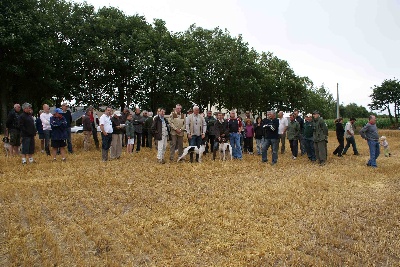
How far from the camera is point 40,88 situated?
83.9 feet

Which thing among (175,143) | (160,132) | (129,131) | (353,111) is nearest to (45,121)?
(129,131)

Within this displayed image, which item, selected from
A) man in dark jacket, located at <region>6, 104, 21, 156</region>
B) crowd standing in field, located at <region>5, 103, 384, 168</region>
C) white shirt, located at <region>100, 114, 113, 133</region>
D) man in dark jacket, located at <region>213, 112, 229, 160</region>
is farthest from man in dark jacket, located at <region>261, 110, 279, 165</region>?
man in dark jacket, located at <region>6, 104, 21, 156</region>

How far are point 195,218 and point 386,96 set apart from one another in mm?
55338

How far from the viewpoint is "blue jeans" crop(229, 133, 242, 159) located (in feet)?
44.3

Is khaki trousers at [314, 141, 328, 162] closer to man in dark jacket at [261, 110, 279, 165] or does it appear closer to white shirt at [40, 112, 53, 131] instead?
man in dark jacket at [261, 110, 279, 165]

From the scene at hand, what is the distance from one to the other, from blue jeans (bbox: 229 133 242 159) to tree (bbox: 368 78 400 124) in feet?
152

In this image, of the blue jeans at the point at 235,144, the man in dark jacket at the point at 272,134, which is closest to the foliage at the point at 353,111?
the blue jeans at the point at 235,144

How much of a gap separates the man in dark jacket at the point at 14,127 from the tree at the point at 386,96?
173 ft

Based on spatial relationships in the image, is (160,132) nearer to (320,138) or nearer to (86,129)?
(86,129)

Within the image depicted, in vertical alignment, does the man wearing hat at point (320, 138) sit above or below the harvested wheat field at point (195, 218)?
above

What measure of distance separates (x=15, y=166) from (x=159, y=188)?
18.2 feet

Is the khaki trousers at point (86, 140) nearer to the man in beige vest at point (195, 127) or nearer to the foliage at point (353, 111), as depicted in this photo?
the man in beige vest at point (195, 127)

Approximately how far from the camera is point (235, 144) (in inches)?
539

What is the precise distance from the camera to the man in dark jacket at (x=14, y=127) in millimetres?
11930
